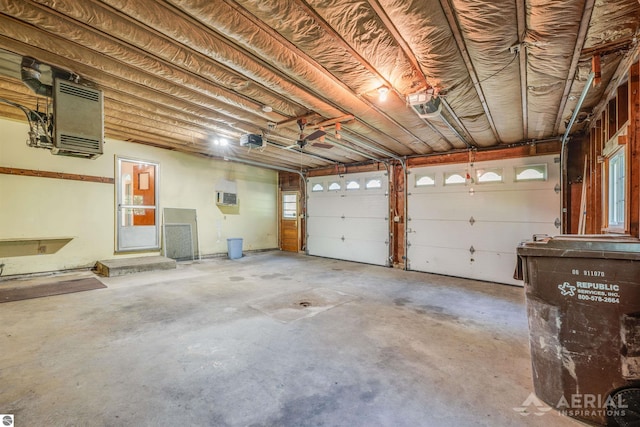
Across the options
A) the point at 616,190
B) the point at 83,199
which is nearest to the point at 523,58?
the point at 616,190

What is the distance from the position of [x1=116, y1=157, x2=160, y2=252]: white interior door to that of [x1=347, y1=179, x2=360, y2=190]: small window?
4613 mm

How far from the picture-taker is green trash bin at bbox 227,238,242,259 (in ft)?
23.9

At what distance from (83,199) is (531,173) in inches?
327

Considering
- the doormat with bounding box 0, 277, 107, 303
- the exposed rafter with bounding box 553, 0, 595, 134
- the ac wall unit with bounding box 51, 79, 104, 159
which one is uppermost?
the exposed rafter with bounding box 553, 0, 595, 134

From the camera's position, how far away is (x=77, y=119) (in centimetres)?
294

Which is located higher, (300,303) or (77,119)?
Result: (77,119)

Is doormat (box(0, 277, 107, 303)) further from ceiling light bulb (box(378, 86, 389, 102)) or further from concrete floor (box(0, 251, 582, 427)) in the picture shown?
ceiling light bulb (box(378, 86, 389, 102))

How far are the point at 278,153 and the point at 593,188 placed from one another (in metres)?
5.56

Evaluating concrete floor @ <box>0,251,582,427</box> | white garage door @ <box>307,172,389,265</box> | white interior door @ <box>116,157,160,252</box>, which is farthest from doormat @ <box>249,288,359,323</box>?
white interior door @ <box>116,157,160,252</box>

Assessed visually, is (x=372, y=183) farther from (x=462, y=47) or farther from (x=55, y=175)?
(x=55, y=175)

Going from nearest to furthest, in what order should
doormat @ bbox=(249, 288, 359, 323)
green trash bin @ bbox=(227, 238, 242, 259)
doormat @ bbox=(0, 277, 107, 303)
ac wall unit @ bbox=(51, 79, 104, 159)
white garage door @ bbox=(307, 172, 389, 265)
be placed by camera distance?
ac wall unit @ bbox=(51, 79, 104, 159), doormat @ bbox=(249, 288, 359, 323), doormat @ bbox=(0, 277, 107, 303), white garage door @ bbox=(307, 172, 389, 265), green trash bin @ bbox=(227, 238, 242, 259)

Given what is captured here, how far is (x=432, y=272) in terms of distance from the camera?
19.1ft

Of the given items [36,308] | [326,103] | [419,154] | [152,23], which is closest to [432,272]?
[419,154]

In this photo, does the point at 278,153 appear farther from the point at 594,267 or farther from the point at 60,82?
the point at 594,267
